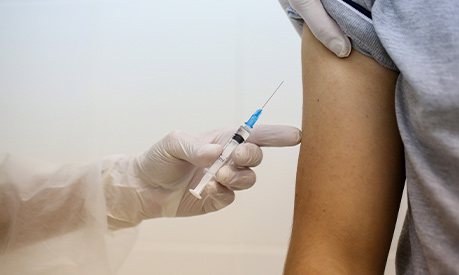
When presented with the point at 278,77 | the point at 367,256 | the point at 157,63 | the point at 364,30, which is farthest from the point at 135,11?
the point at 367,256

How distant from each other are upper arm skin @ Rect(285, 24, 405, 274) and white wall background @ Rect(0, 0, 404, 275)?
1.11 m

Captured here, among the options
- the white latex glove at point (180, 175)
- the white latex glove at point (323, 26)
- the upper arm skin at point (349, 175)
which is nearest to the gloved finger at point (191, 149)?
the white latex glove at point (180, 175)

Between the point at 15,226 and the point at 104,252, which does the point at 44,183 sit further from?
the point at 104,252

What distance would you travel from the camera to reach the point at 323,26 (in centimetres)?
81

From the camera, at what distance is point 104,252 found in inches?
47.8

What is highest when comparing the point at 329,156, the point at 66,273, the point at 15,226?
the point at 329,156

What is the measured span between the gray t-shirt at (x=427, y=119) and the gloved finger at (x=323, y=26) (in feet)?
0.23

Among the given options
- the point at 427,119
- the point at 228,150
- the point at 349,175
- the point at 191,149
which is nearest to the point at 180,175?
the point at 191,149

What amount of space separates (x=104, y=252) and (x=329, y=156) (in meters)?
0.82

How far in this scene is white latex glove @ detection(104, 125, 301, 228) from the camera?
1002 millimetres

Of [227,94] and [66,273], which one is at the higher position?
[227,94]

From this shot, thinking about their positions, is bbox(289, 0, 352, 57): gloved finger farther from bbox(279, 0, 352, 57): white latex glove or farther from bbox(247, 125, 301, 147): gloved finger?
bbox(247, 125, 301, 147): gloved finger

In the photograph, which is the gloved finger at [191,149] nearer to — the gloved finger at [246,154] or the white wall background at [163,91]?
the gloved finger at [246,154]

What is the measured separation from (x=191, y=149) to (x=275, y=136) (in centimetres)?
23
